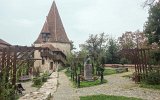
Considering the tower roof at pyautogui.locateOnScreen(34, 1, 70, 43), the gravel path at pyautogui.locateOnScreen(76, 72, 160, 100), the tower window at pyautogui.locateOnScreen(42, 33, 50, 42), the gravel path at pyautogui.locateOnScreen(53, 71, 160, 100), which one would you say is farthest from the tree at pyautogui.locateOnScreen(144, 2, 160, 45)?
the tower window at pyautogui.locateOnScreen(42, 33, 50, 42)

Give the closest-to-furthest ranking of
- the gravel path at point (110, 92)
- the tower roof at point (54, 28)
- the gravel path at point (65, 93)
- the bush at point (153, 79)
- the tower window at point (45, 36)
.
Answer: the gravel path at point (65, 93)
the gravel path at point (110, 92)
the bush at point (153, 79)
the tower window at point (45, 36)
the tower roof at point (54, 28)

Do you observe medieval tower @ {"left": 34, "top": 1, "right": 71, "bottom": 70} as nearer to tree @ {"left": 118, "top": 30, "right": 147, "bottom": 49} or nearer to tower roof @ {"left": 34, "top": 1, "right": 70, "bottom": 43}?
tower roof @ {"left": 34, "top": 1, "right": 70, "bottom": 43}

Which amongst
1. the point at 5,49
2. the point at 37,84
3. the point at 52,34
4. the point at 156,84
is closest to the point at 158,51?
the point at 156,84

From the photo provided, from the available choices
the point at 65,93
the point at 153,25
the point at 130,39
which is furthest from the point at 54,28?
the point at 65,93

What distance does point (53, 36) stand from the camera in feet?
222

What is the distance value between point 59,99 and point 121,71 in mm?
24437

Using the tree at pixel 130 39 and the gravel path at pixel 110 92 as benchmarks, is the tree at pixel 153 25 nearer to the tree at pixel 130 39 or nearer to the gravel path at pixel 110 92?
the gravel path at pixel 110 92

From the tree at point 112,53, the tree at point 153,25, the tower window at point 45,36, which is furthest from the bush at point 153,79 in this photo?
the tower window at point 45,36

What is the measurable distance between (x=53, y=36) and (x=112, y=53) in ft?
55.7

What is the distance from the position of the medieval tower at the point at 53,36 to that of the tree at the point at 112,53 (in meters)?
14.2

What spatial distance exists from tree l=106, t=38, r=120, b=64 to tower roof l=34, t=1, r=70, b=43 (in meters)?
15.3

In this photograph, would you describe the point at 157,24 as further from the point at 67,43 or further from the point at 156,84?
the point at 67,43

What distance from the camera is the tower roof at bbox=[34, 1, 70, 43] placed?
67625 mm

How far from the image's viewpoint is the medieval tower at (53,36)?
6672 centimetres
